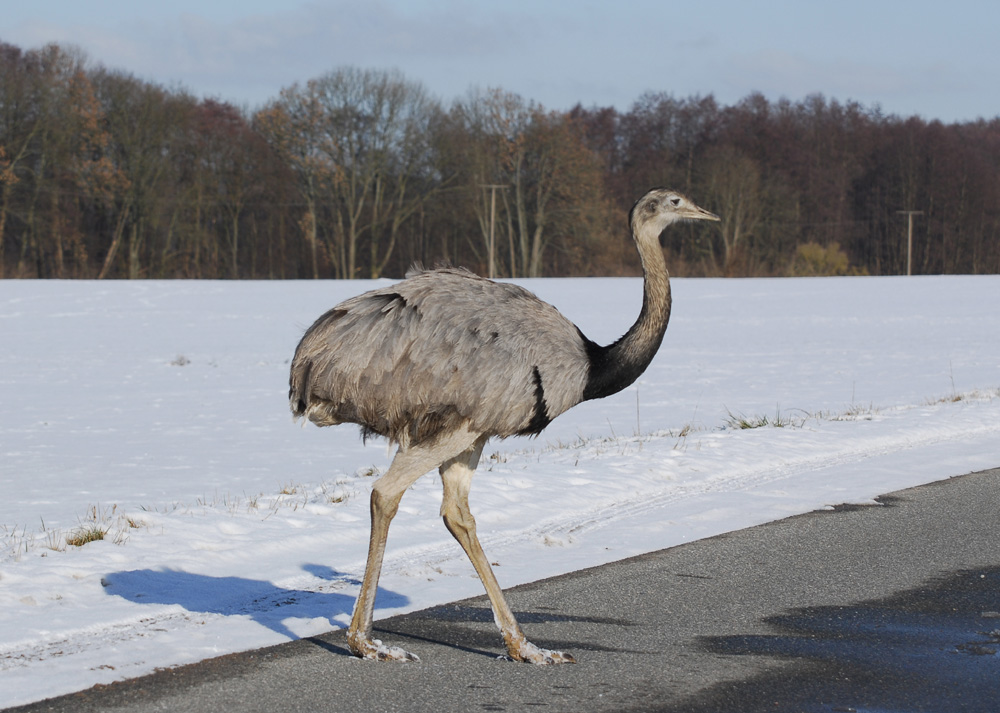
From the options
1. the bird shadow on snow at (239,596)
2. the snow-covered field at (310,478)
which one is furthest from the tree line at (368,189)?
the bird shadow on snow at (239,596)

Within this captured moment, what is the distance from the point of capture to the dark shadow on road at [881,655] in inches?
173

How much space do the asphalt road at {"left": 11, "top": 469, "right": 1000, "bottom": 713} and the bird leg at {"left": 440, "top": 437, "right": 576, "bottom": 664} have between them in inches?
3.0

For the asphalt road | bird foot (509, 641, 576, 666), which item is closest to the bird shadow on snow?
the asphalt road

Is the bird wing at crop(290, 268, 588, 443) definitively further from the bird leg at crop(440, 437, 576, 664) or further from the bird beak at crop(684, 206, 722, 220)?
the bird beak at crop(684, 206, 722, 220)

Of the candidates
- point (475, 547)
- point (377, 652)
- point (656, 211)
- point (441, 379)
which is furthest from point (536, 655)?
point (656, 211)

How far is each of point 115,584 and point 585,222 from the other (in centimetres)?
5302

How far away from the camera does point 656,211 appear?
5852mm

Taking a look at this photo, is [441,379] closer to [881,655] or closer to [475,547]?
[475,547]

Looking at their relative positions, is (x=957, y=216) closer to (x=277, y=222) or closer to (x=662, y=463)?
(x=277, y=222)

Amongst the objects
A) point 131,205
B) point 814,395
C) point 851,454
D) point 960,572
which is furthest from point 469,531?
point 131,205

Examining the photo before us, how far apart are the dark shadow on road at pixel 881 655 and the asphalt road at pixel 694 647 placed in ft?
0.04

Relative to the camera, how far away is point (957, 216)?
72562 millimetres

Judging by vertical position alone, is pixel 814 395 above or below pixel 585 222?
below

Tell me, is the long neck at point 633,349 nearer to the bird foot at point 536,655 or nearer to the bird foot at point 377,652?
the bird foot at point 536,655
